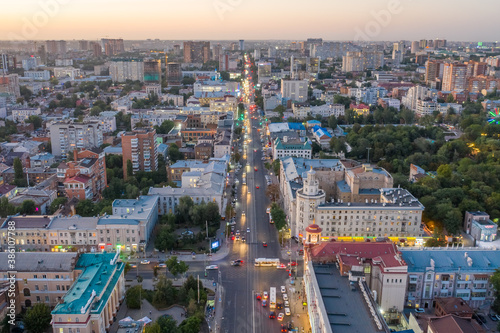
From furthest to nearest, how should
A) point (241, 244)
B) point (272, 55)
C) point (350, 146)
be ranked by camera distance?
point (272, 55) → point (350, 146) → point (241, 244)

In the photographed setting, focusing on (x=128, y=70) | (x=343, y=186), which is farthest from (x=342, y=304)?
(x=128, y=70)

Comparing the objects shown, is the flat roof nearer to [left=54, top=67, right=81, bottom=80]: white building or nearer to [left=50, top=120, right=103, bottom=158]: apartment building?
[left=50, top=120, right=103, bottom=158]: apartment building

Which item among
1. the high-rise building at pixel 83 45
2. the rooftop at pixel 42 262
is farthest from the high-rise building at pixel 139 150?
the high-rise building at pixel 83 45

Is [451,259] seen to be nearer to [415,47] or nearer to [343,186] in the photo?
[343,186]

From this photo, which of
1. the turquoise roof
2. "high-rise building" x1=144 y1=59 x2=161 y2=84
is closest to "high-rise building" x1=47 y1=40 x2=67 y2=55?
"high-rise building" x1=144 y1=59 x2=161 y2=84

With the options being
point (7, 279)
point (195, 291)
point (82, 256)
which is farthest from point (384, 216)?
point (7, 279)

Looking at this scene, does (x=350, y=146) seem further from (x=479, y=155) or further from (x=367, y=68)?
(x=367, y=68)
